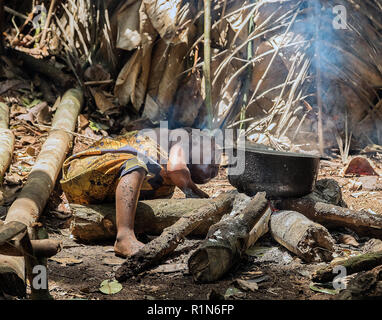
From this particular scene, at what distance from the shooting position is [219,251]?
214cm

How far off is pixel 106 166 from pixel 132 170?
20cm

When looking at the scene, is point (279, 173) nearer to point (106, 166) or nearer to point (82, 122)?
point (106, 166)

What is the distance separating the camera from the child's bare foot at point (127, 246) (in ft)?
8.28

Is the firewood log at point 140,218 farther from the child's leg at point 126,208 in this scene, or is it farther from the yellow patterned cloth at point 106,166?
the child's leg at point 126,208

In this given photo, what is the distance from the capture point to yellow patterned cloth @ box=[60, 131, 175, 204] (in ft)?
9.14

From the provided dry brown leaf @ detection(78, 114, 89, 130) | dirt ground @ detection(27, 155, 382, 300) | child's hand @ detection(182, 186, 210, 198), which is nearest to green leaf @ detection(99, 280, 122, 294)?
dirt ground @ detection(27, 155, 382, 300)

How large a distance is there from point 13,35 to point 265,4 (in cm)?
379

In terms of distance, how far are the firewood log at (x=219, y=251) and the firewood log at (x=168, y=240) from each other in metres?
0.25

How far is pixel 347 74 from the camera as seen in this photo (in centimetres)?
533

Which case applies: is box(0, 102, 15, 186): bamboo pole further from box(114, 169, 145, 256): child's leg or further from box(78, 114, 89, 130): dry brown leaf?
box(114, 169, 145, 256): child's leg

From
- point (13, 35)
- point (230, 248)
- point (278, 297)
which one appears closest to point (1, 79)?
point (13, 35)

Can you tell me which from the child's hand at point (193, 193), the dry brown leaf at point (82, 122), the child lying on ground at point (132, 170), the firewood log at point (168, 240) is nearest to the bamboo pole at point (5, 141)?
the dry brown leaf at point (82, 122)

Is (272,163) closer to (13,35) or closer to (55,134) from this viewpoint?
(55,134)

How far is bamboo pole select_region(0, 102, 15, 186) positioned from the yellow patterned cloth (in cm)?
121
